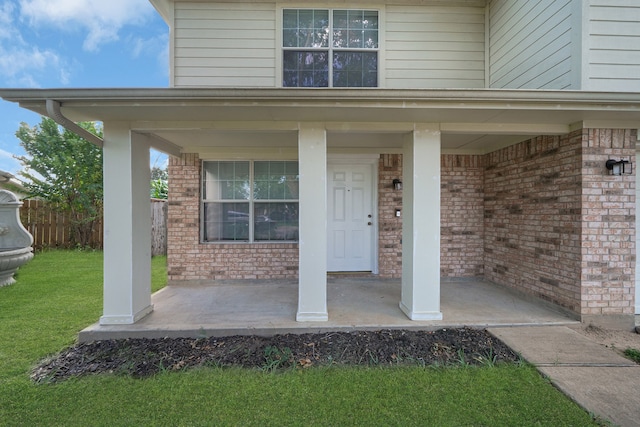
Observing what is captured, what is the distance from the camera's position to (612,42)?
3.50 metres

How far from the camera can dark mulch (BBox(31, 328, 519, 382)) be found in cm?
281

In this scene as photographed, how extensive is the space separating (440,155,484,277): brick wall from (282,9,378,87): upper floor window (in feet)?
7.45

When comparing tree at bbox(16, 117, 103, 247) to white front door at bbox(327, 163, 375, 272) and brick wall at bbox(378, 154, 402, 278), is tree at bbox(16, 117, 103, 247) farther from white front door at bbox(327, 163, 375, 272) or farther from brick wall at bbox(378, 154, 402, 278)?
brick wall at bbox(378, 154, 402, 278)

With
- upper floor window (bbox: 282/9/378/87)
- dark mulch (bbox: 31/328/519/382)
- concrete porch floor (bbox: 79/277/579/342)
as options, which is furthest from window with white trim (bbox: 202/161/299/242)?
dark mulch (bbox: 31/328/519/382)

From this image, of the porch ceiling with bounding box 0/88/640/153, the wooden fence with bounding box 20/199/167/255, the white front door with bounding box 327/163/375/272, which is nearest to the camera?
the porch ceiling with bounding box 0/88/640/153

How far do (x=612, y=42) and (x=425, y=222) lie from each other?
3038 millimetres

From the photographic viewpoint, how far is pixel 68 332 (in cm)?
350

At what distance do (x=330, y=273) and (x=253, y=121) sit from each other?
3.21 metres

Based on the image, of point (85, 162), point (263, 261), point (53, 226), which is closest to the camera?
point (263, 261)

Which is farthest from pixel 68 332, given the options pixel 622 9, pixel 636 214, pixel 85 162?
pixel 85 162

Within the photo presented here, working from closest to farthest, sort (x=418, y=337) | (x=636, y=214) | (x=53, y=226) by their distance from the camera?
(x=418, y=337)
(x=636, y=214)
(x=53, y=226)

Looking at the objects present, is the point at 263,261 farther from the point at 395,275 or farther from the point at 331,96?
the point at 331,96

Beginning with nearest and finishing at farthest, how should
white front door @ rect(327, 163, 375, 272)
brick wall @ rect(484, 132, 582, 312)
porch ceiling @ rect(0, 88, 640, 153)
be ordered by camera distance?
porch ceiling @ rect(0, 88, 640, 153)
brick wall @ rect(484, 132, 582, 312)
white front door @ rect(327, 163, 375, 272)

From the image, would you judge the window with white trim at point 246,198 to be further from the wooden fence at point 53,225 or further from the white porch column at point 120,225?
the wooden fence at point 53,225
